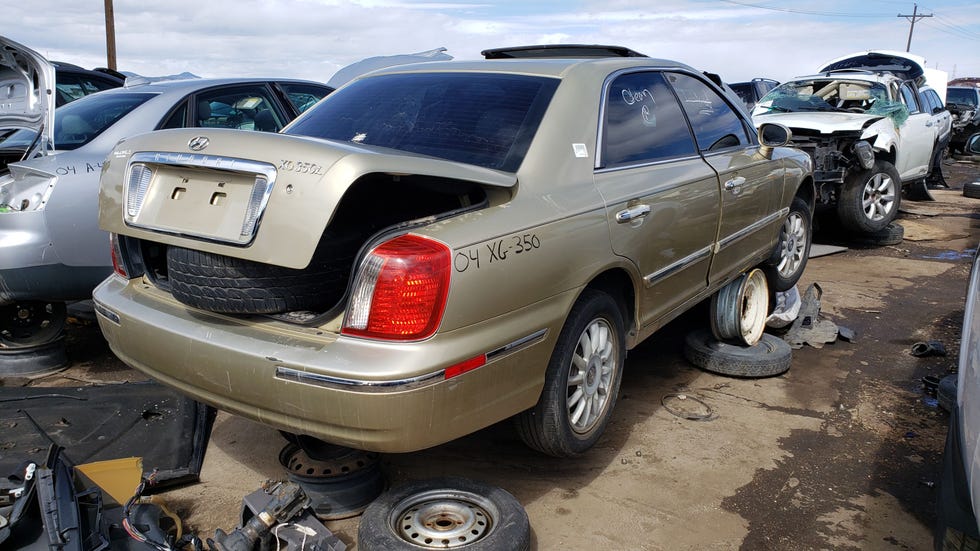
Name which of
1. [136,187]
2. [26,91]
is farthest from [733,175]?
[26,91]

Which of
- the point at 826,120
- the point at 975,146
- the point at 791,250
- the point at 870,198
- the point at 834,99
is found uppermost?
the point at 975,146

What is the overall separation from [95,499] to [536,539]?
1523mm

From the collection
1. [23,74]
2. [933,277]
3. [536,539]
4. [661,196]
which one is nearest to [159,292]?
[536,539]

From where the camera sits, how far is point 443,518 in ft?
8.61

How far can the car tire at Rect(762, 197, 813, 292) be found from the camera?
5.00 metres

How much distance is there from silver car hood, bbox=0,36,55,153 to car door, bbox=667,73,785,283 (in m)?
3.46

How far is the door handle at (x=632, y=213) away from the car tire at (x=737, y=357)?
5.14 feet

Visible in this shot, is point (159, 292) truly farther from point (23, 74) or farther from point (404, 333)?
point (23, 74)

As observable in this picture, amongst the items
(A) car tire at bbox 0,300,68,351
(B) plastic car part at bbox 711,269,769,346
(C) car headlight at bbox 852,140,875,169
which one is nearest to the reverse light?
(A) car tire at bbox 0,300,68,351

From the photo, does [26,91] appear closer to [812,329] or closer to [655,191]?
[655,191]

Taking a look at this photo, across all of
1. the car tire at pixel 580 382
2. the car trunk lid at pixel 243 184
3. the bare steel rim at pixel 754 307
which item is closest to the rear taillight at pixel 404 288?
the car trunk lid at pixel 243 184

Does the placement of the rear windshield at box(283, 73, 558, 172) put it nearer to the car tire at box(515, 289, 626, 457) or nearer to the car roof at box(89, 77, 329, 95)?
the car tire at box(515, 289, 626, 457)

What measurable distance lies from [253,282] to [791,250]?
13.3ft

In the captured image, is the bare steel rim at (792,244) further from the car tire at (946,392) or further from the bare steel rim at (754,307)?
the car tire at (946,392)
